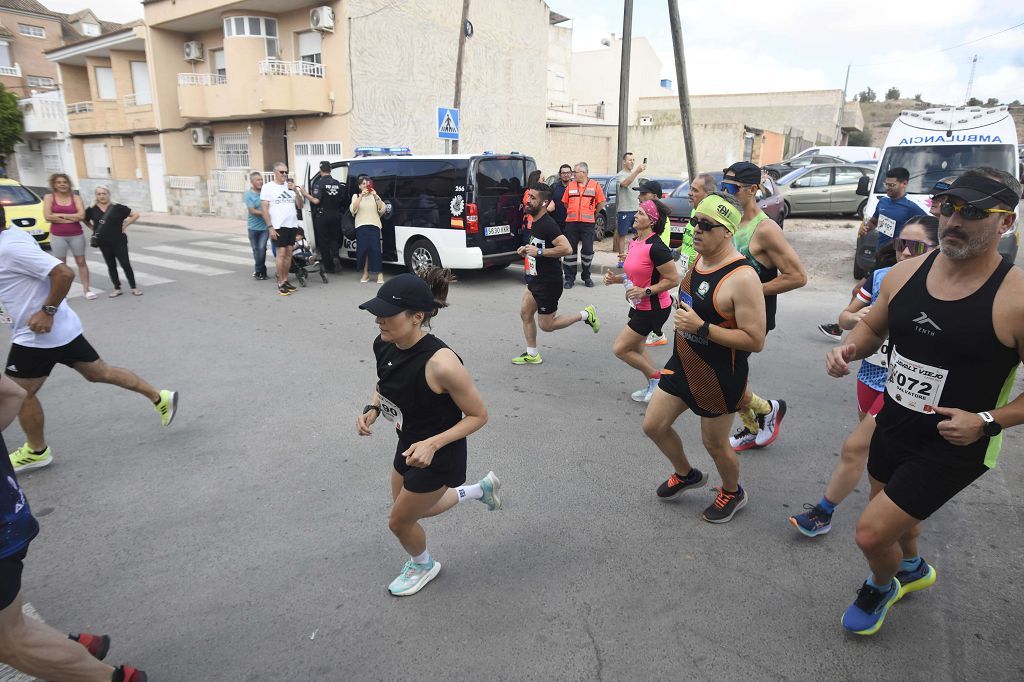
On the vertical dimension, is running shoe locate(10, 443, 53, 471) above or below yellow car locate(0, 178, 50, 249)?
below

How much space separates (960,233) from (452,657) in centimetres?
261

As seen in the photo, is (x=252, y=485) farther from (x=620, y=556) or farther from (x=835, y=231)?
(x=835, y=231)

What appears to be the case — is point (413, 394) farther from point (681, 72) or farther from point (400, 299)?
point (681, 72)

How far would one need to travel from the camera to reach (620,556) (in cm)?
338

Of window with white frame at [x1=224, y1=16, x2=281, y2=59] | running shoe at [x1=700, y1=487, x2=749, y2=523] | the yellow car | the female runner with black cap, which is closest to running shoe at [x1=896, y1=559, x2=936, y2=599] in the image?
running shoe at [x1=700, y1=487, x2=749, y2=523]

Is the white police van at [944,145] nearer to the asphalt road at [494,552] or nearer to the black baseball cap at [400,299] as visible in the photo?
the asphalt road at [494,552]

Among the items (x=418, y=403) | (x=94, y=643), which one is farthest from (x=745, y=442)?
(x=94, y=643)

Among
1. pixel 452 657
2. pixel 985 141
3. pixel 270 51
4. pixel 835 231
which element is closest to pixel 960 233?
pixel 452 657

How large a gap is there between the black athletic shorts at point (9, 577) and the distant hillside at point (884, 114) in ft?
217

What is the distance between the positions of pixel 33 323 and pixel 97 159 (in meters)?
31.5

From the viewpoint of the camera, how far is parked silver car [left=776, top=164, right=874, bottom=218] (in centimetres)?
1722

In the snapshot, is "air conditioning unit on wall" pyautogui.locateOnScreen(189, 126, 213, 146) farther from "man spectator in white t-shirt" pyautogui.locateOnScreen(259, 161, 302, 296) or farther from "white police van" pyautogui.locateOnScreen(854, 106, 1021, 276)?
"white police van" pyautogui.locateOnScreen(854, 106, 1021, 276)

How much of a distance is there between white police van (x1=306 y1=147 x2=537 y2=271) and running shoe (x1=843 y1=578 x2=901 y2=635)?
8.06 metres

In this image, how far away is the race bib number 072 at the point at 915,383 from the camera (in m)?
2.39
